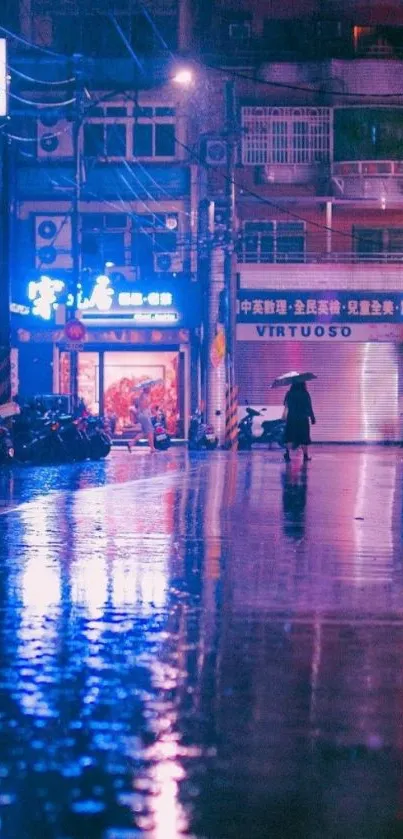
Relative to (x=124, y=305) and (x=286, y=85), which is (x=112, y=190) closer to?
(x=124, y=305)

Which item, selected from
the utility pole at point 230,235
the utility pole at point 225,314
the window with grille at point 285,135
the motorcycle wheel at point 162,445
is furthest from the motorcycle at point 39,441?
the window with grille at point 285,135

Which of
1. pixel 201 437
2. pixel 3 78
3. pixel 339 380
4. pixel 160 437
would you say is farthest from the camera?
pixel 339 380

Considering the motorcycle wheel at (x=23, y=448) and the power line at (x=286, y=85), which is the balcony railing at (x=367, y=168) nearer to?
the power line at (x=286, y=85)

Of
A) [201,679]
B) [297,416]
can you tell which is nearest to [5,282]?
[297,416]

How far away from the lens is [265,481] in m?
21.5

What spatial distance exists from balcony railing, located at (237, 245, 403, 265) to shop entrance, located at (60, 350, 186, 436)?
3959mm

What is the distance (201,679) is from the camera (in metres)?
6.33

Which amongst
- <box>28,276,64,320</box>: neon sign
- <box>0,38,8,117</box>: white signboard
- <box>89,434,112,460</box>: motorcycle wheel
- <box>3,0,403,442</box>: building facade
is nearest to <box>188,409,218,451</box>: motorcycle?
<box>3,0,403,442</box>: building facade

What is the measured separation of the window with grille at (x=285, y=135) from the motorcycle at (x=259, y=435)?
830 cm

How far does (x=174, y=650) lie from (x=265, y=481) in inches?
572

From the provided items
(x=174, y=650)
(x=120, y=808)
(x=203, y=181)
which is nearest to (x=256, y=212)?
(x=203, y=181)

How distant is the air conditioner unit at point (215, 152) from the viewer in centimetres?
4153

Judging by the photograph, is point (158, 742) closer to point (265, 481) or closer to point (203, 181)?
point (265, 481)

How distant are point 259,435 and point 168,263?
20.7 feet
